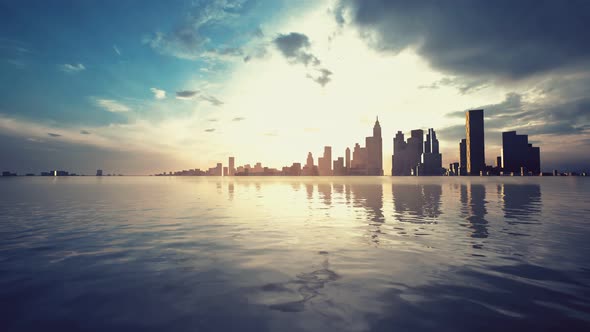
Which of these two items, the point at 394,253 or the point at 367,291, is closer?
the point at 367,291

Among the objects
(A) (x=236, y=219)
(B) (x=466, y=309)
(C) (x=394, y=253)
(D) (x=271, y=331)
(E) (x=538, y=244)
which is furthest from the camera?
(A) (x=236, y=219)

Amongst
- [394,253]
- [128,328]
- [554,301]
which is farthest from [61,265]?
[554,301]

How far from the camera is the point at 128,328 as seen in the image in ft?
25.3

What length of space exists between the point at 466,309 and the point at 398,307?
75.7 inches

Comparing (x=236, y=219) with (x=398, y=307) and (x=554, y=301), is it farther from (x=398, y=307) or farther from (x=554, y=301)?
(x=554, y=301)

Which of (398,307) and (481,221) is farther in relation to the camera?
(481,221)

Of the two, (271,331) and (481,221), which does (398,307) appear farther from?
(481,221)

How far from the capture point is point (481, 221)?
24953mm

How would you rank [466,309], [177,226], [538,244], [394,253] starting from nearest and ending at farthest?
[466,309]
[394,253]
[538,244]
[177,226]

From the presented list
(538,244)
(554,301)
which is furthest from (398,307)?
(538,244)

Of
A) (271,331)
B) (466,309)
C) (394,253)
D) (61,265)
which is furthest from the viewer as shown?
(394,253)

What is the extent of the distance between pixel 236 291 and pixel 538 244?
1709 cm

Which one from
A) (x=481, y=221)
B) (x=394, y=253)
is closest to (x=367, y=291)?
(x=394, y=253)

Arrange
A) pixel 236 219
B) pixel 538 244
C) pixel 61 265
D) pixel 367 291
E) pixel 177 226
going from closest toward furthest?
pixel 367 291 < pixel 61 265 < pixel 538 244 < pixel 177 226 < pixel 236 219
